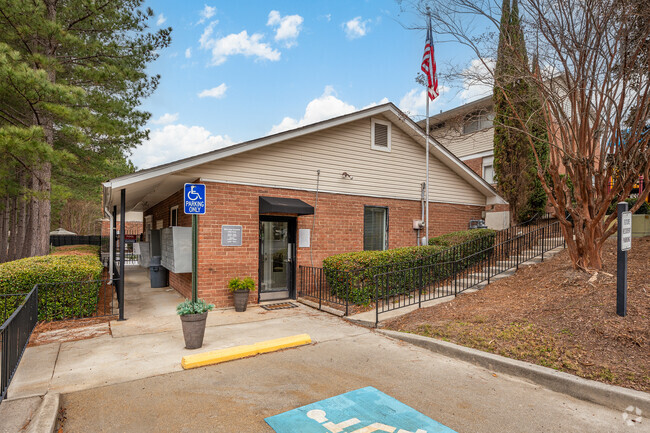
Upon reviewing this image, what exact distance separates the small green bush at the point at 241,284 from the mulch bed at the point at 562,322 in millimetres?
3436

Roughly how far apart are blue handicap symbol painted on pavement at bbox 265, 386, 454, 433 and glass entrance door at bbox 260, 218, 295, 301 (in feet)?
19.4

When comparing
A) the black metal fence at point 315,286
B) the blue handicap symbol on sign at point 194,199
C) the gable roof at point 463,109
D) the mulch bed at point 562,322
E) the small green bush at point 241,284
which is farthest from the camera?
the gable roof at point 463,109

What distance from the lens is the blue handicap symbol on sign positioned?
5.87 m

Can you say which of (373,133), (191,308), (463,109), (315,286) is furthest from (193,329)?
(463,109)

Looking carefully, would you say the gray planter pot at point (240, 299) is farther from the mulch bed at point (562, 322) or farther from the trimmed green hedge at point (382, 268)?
the mulch bed at point (562, 322)

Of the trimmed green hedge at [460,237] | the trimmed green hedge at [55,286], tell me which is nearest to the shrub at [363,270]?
the trimmed green hedge at [460,237]

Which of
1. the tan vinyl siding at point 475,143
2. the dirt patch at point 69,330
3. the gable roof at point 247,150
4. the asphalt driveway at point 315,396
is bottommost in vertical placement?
the dirt patch at point 69,330

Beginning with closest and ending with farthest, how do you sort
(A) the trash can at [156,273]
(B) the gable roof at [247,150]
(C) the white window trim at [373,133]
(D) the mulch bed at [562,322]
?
1. (D) the mulch bed at [562,322]
2. (B) the gable roof at [247,150]
3. (C) the white window trim at [373,133]
4. (A) the trash can at [156,273]

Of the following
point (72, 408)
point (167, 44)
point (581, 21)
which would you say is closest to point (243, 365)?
point (72, 408)

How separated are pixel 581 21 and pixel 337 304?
7727 mm

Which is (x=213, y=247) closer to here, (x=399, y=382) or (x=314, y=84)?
(x=399, y=382)

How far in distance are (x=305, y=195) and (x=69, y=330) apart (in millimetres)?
6111

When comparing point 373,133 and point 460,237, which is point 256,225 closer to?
point 373,133

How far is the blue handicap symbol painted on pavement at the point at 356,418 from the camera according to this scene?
3.43m
